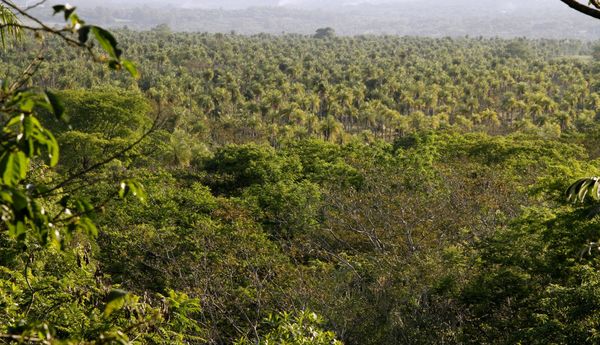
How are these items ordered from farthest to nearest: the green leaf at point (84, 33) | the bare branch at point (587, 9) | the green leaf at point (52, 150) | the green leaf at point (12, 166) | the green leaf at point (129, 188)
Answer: the bare branch at point (587, 9) < the green leaf at point (129, 188) < the green leaf at point (52, 150) < the green leaf at point (12, 166) < the green leaf at point (84, 33)

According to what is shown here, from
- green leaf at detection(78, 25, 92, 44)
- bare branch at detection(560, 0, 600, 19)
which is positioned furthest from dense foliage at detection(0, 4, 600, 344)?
bare branch at detection(560, 0, 600, 19)

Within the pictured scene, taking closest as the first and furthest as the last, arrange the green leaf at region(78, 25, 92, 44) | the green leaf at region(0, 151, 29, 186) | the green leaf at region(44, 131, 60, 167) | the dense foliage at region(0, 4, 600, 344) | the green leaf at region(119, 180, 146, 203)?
the green leaf at region(78, 25, 92, 44) < the green leaf at region(0, 151, 29, 186) < the green leaf at region(44, 131, 60, 167) < the green leaf at region(119, 180, 146, 203) < the dense foliage at region(0, 4, 600, 344)

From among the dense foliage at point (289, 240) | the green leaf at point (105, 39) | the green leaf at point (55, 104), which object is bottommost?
the dense foliage at point (289, 240)

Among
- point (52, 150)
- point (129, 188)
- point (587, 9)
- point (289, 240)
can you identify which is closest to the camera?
point (52, 150)

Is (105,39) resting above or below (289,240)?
above

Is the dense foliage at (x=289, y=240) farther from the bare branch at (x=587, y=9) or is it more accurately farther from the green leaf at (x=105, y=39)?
the bare branch at (x=587, y=9)

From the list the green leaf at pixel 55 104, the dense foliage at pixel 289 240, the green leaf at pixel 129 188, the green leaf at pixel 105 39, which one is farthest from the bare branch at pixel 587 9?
the green leaf at pixel 55 104

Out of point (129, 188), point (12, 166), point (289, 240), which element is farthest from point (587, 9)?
point (289, 240)

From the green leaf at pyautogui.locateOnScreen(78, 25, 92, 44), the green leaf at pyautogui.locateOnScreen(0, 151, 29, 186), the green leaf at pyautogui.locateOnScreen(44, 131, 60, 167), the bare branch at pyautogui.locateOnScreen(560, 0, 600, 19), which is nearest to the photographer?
the green leaf at pyautogui.locateOnScreen(78, 25, 92, 44)

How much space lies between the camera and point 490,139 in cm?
3909

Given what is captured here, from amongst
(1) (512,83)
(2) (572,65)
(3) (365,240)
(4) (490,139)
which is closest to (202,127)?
(4) (490,139)

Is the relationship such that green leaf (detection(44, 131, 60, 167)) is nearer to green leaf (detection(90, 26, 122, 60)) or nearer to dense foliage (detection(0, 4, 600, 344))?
dense foliage (detection(0, 4, 600, 344))

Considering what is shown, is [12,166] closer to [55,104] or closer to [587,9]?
[55,104]

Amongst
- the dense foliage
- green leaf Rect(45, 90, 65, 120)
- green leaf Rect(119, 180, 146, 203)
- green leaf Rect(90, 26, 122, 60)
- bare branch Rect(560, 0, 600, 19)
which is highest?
bare branch Rect(560, 0, 600, 19)
